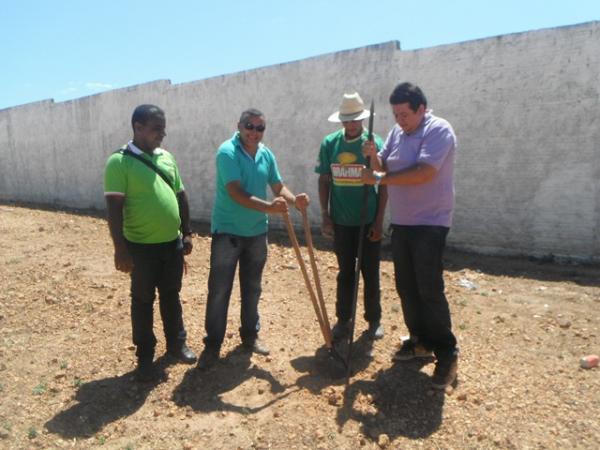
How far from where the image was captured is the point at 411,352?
3854 mm

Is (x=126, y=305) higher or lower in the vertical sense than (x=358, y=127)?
lower

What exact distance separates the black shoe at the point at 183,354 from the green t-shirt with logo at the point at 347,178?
1.53 metres

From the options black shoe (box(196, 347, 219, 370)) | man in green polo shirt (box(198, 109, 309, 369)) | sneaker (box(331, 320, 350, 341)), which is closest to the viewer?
man in green polo shirt (box(198, 109, 309, 369))

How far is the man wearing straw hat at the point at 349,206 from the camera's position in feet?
13.1

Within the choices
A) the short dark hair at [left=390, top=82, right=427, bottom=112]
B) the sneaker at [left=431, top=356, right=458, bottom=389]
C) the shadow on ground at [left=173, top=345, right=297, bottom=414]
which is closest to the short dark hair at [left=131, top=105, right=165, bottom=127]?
the short dark hair at [left=390, top=82, right=427, bottom=112]

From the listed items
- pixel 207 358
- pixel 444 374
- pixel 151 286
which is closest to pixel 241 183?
pixel 151 286

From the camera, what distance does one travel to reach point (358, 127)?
157 inches

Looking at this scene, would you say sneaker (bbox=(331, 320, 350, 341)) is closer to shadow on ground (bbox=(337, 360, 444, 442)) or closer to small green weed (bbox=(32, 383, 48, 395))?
shadow on ground (bbox=(337, 360, 444, 442))

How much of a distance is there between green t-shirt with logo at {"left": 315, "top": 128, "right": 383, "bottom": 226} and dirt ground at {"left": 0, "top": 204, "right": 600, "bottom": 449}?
3.49 ft

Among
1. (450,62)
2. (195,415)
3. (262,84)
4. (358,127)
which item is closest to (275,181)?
(358,127)

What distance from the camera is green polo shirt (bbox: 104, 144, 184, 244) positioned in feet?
11.3

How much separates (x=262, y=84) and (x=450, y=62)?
145 inches

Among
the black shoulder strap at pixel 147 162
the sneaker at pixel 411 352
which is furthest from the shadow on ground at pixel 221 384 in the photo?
the black shoulder strap at pixel 147 162

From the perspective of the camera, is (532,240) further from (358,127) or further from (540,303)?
(358,127)
